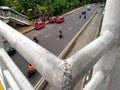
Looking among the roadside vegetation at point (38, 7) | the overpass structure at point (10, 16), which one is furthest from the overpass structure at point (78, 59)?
the roadside vegetation at point (38, 7)

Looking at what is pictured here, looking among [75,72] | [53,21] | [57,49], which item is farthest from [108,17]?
[53,21]

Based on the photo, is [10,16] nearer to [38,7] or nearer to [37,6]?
[38,7]

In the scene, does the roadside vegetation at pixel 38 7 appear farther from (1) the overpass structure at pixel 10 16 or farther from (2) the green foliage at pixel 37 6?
(1) the overpass structure at pixel 10 16

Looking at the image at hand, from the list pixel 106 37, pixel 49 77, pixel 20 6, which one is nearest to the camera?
pixel 49 77

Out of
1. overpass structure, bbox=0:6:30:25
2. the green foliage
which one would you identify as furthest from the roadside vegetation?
overpass structure, bbox=0:6:30:25

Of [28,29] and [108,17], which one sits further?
[28,29]

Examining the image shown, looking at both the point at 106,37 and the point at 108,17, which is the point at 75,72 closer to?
the point at 106,37

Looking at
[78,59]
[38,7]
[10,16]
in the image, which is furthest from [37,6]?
[78,59]

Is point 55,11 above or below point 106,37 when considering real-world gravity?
below
